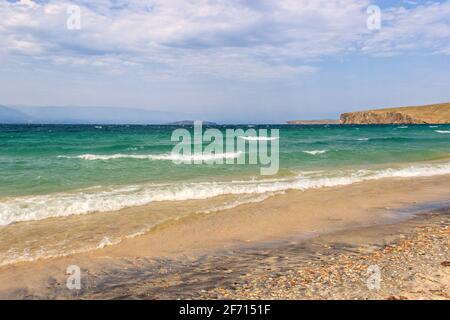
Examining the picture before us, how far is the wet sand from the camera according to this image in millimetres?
5562

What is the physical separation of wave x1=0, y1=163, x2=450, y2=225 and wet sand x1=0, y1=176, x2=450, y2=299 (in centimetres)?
252

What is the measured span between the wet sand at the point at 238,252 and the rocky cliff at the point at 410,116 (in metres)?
133

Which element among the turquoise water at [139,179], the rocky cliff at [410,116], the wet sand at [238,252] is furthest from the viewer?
the rocky cliff at [410,116]

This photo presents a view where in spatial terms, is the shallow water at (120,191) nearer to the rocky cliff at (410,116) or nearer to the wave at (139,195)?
the wave at (139,195)

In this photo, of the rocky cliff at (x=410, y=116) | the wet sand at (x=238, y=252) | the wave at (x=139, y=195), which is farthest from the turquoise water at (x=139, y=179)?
the rocky cliff at (x=410, y=116)

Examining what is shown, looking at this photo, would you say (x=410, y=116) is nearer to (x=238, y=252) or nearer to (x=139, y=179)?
(x=139, y=179)

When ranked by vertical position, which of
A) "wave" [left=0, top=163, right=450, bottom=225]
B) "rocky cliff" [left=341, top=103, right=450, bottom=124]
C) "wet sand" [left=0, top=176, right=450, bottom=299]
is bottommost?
"wet sand" [left=0, top=176, right=450, bottom=299]

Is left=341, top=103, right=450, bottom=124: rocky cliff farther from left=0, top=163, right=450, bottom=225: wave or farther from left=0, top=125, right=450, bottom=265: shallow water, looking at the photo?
left=0, top=163, right=450, bottom=225: wave

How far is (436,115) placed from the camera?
13012 centimetres

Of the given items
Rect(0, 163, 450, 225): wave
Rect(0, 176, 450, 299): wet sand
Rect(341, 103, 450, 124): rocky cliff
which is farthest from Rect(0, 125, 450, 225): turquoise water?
Rect(341, 103, 450, 124): rocky cliff

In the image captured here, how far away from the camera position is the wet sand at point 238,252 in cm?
556

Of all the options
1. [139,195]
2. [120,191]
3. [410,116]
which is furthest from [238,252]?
[410,116]

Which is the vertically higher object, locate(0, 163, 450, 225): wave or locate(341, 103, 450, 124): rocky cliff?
locate(341, 103, 450, 124): rocky cliff

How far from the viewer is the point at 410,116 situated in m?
132
